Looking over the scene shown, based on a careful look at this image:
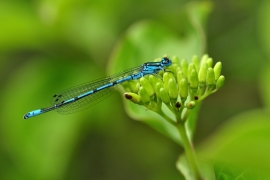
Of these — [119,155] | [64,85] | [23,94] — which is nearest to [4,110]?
[23,94]

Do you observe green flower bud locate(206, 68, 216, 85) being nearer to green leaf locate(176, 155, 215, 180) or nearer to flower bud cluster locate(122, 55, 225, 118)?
flower bud cluster locate(122, 55, 225, 118)

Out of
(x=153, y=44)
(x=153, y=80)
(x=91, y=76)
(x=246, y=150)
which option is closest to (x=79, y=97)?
(x=91, y=76)

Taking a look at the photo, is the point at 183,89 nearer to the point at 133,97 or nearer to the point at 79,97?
the point at 133,97

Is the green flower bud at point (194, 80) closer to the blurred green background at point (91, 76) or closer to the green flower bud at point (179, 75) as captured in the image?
the green flower bud at point (179, 75)

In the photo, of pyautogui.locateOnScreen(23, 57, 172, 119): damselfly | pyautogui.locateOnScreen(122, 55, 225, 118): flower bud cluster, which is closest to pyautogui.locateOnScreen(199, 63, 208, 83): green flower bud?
pyautogui.locateOnScreen(122, 55, 225, 118): flower bud cluster

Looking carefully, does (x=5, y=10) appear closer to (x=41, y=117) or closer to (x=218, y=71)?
(x=41, y=117)
